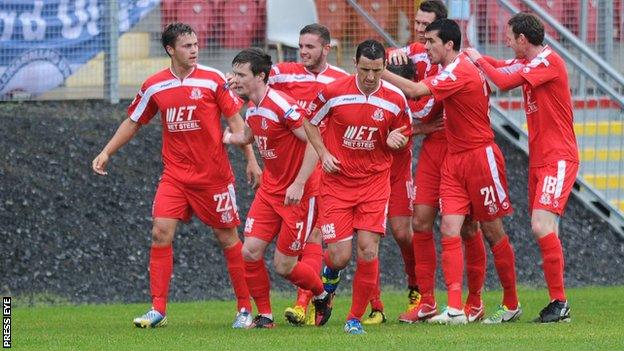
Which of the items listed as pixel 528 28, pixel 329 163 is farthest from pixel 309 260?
pixel 528 28

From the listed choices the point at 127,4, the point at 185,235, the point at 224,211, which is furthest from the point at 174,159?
the point at 127,4

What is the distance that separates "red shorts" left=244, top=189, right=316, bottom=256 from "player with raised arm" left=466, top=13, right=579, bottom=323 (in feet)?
6.15

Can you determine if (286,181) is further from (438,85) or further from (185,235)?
(185,235)

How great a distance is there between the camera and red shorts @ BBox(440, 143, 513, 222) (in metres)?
12.8

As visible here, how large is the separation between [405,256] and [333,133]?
1.93 metres

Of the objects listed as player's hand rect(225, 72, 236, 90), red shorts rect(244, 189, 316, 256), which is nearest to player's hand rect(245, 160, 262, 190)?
red shorts rect(244, 189, 316, 256)

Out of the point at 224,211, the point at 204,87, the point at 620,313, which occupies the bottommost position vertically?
the point at 620,313

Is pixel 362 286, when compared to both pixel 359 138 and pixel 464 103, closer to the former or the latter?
pixel 359 138

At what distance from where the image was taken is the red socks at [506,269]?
13195mm

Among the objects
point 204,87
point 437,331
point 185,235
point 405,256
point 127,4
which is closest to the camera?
point 437,331

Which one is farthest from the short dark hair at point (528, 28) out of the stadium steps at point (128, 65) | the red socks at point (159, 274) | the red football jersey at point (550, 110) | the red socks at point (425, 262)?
the stadium steps at point (128, 65)

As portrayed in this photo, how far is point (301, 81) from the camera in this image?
13344 millimetres

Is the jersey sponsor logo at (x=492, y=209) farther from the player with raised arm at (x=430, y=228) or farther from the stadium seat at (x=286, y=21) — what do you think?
the stadium seat at (x=286, y=21)

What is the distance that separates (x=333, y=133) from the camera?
40.2 feet
